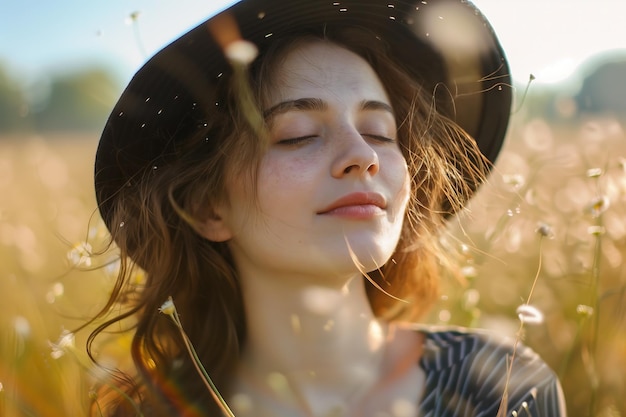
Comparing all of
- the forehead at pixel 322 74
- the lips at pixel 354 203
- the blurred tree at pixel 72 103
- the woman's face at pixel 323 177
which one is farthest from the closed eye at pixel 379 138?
the blurred tree at pixel 72 103

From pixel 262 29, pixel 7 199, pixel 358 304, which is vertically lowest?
pixel 7 199

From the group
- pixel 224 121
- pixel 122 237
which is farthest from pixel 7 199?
pixel 224 121

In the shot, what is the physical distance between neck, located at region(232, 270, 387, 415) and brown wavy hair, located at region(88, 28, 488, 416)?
16 cm

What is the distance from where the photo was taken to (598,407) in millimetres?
2264

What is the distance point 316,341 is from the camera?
6.58 ft

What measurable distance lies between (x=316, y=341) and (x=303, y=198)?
46 centimetres

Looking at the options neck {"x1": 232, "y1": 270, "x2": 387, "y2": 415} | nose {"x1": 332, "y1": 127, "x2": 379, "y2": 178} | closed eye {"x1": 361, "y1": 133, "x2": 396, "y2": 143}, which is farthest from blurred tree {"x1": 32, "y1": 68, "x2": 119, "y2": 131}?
nose {"x1": 332, "y1": 127, "x2": 379, "y2": 178}

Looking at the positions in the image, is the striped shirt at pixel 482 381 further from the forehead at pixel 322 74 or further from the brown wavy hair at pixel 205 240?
the forehead at pixel 322 74

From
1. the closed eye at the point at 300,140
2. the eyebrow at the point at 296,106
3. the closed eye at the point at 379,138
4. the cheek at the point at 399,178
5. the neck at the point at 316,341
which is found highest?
the eyebrow at the point at 296,106

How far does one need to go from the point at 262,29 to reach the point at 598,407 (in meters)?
1.57

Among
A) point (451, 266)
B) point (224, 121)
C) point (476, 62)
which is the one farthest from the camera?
point (451, 266)

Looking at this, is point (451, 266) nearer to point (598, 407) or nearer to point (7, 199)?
point (598, 407)

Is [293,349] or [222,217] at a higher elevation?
[222,217]

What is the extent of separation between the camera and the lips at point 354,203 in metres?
1.75
